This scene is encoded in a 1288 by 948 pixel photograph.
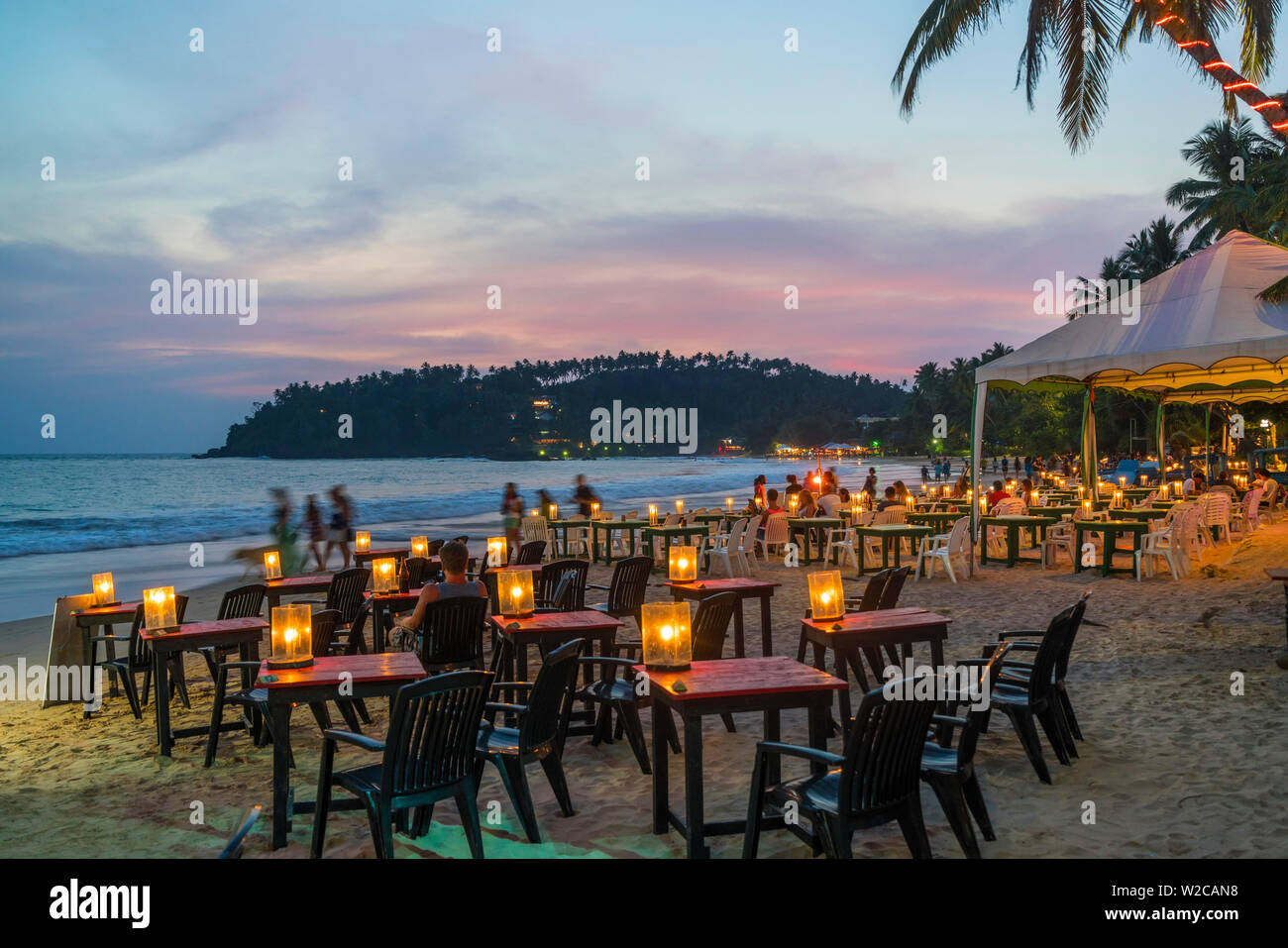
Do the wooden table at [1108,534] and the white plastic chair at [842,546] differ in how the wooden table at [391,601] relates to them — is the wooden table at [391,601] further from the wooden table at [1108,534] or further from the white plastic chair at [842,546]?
the wooden table at [1108,534]

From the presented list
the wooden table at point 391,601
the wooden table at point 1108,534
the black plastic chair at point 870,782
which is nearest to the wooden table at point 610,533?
the wooden table at point 1108,534

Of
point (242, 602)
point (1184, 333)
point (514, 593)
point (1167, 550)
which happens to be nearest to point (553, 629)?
point (514, 593)

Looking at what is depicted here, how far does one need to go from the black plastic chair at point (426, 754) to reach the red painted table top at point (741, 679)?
2.75 feet

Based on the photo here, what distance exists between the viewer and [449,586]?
6402mm

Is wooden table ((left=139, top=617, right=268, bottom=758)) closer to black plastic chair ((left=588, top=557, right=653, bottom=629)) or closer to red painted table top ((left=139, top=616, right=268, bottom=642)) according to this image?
red painted table top ((left=139, top=616, right=268, bottom=642))

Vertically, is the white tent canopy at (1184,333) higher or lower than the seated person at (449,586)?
higher

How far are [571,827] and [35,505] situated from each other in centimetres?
5726

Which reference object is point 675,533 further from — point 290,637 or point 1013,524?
point 290,637

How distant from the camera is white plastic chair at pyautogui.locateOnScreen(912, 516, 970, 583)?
13.5m

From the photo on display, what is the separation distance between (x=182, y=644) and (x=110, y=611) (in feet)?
5.48

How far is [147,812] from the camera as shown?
5.07 meters

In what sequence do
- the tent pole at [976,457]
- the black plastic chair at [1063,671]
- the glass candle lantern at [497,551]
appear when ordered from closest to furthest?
the black plastic chair at [1063,671] < the glass candle lantern at [497,551] < the tent pole at [976,457]

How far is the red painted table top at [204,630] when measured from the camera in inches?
235
